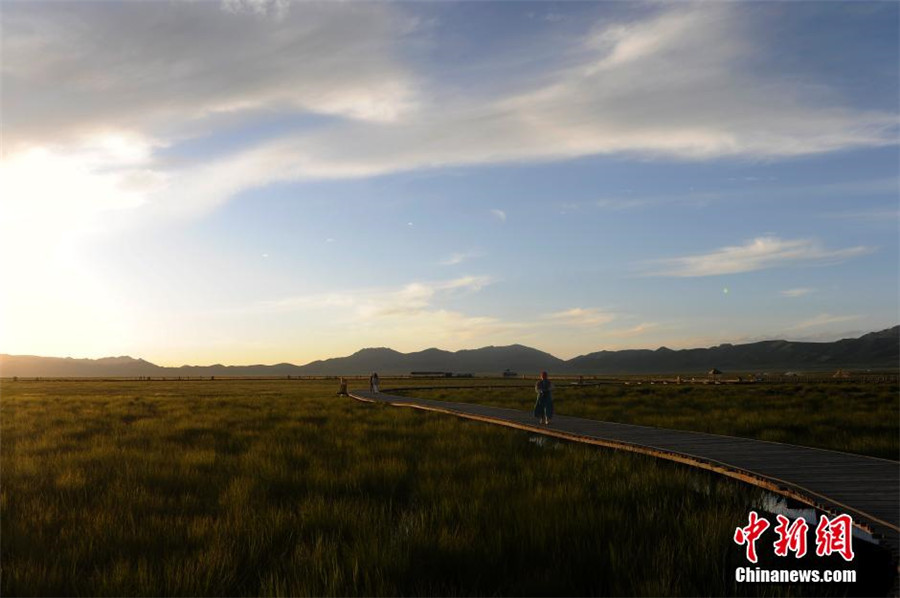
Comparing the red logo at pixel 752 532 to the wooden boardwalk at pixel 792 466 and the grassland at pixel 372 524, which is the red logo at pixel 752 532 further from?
the wooden boardwalk at pixel 792 466

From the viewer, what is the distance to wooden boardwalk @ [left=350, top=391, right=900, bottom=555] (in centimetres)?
731

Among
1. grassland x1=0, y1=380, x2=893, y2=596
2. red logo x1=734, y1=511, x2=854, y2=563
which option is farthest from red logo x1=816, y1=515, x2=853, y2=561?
grassland x1=0, y1=380, x2=893, y2=596

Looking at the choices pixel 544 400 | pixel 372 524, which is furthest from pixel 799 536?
pixel 544 400

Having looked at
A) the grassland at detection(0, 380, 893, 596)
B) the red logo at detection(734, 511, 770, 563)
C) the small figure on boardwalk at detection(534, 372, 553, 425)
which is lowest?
the grassland at detection(0, 380, 893, 596)

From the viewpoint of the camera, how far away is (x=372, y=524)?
786 cm

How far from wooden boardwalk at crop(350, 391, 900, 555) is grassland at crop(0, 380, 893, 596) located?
36 centimetres

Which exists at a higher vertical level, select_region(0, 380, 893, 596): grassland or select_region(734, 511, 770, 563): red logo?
select_region(734, 511, 770, 563): red logo

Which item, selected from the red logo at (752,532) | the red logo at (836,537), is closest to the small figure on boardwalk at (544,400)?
the red logo at (752,532)

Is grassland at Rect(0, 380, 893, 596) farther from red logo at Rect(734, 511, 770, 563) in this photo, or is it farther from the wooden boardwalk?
the wooden boardwalk

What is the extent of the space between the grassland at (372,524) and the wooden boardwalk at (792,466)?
0.36m

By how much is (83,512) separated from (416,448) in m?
7.30

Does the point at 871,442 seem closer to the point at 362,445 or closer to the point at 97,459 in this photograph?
the point at 362,445

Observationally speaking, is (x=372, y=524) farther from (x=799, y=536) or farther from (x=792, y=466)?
(x=792, y=466)

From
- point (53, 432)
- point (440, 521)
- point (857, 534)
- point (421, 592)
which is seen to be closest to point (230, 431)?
point (53, 432)
